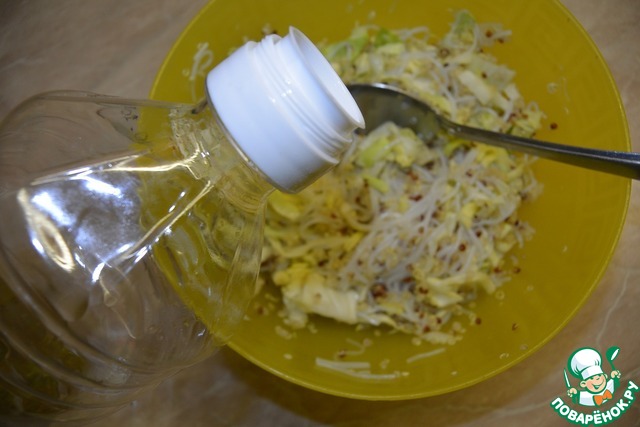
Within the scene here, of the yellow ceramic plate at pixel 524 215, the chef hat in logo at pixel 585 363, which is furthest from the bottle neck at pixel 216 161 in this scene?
the chef hat in logo at pixel 585 363

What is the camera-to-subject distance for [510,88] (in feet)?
5.05

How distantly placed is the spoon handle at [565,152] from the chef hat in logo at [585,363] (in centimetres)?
55

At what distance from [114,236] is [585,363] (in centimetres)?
121

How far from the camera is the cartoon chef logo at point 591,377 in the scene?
1.46m

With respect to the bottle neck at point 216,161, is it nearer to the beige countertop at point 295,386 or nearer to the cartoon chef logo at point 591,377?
the beige countertop at point 295,386

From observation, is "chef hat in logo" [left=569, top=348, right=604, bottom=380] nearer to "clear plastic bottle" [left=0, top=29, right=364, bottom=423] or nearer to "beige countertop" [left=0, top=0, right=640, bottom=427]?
"beige countertop" [left=0, top=0, right=640, bottom=427]

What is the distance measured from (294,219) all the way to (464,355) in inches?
21.0

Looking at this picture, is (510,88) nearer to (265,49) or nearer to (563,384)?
(563,384)

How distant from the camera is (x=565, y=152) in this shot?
4.04 feet

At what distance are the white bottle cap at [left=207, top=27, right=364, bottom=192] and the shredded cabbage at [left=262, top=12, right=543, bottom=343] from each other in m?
0.62

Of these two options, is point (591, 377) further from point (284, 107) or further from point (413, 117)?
point (284, 107)

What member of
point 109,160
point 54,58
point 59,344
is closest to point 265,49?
point 109,160

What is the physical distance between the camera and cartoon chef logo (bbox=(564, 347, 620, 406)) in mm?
→ 1464

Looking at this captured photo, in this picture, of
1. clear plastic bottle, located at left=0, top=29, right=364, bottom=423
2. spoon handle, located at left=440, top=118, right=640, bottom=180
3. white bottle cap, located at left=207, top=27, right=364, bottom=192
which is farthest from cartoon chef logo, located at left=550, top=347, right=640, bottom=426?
white bottle cap, located at left=207, top=27, right=364, bottom=192
